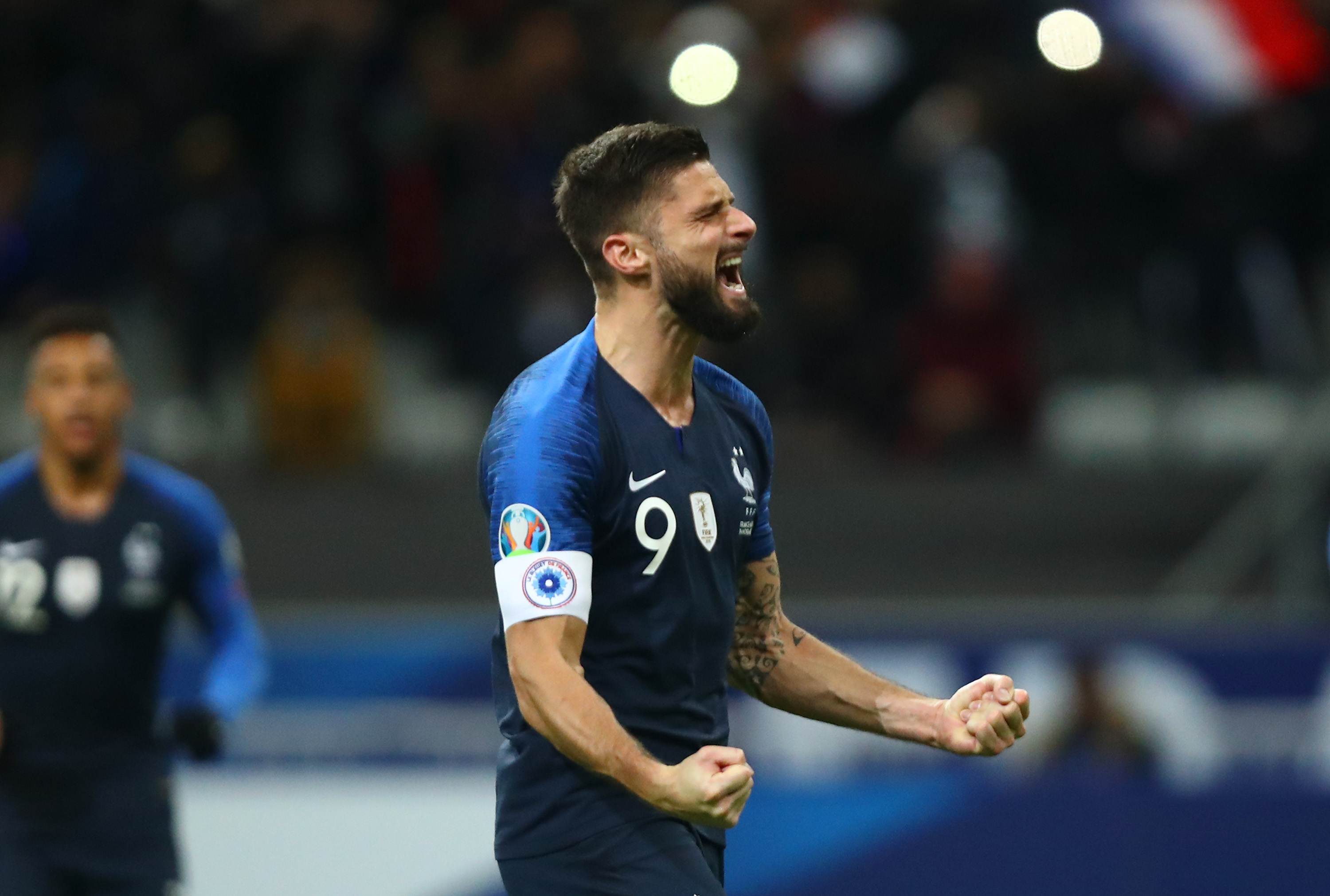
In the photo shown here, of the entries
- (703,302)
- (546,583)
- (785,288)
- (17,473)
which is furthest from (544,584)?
(785,288)

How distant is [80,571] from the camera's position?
5.78 metres

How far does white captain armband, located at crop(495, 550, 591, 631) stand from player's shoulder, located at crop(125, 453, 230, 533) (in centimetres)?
260

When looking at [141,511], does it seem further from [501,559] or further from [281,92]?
[281,92]

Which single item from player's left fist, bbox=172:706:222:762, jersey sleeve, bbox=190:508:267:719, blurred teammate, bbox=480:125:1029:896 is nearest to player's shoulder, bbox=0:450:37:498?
jersey sleeve, bbox=190:508:267:719

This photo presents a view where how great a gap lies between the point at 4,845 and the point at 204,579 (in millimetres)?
1023

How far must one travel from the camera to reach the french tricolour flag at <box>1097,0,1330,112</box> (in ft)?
33.2

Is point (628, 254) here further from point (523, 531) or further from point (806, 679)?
point (806, 679)

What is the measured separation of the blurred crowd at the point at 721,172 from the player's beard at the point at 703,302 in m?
6.22

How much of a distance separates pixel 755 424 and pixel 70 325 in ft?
8.55

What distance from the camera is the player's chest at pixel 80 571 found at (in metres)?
5.73

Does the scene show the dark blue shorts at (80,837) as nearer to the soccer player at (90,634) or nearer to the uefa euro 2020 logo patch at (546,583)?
the soccer player at (90,634)

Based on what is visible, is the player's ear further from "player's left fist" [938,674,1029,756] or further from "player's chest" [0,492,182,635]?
"player's chest" [0,492,182,635]

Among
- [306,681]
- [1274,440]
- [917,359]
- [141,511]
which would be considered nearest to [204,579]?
[141,511]

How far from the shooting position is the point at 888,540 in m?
10.6
